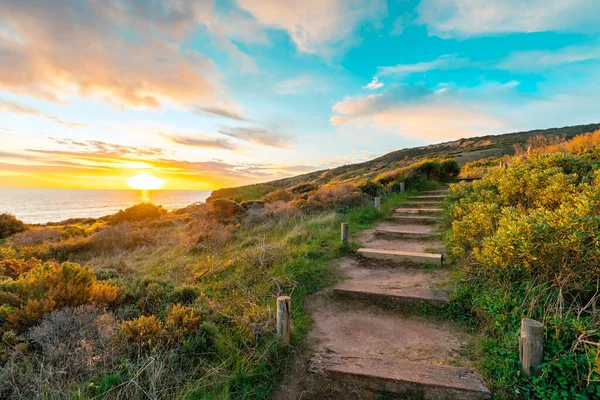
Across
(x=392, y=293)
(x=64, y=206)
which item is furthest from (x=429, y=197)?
(x=64, y=206)

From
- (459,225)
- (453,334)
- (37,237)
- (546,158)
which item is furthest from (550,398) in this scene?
(37,237)

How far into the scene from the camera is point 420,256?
599cm

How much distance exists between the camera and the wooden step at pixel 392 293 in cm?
436

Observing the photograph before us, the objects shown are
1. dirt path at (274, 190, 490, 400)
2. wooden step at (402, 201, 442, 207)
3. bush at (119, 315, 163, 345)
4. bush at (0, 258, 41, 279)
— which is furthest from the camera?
wooden step at (402, 201, 442, 207)

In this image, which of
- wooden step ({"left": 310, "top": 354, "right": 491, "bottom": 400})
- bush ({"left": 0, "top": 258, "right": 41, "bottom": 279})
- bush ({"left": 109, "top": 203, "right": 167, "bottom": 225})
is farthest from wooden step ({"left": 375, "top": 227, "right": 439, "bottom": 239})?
bush ({"left": 109, "top": 203, "right": 167, "bottom": 225})

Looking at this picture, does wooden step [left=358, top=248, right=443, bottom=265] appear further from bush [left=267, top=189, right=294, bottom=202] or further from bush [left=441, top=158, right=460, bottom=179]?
bush [left=441, top=158, right=460, bottom=179]

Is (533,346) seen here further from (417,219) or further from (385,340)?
(417,219)

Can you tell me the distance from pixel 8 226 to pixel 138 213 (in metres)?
5.69

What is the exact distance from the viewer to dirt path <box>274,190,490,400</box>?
294 centimetres

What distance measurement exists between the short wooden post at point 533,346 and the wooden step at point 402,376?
474 millimetres

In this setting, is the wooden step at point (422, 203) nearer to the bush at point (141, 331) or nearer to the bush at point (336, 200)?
the bush at point (336, 200)

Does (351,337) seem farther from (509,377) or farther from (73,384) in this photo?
(73,384)

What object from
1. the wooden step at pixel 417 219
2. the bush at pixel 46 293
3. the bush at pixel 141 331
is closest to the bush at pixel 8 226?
the bush at pixel 46 293

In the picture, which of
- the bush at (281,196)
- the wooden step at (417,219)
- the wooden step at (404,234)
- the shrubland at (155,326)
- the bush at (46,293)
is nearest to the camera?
the shrubland at (155,326)
